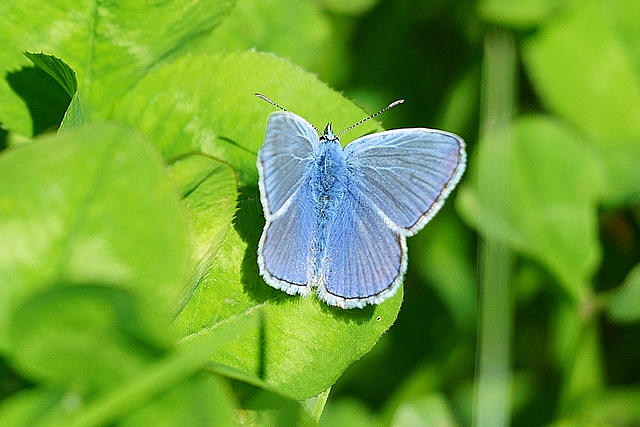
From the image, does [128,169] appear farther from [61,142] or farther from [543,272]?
[543,272]

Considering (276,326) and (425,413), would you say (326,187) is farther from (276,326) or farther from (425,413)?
(425,413)

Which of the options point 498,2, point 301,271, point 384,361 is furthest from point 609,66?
point 301,271

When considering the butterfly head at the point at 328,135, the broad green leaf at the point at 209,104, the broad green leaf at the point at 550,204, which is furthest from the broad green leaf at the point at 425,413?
the broad green leaf at the point at 209,104

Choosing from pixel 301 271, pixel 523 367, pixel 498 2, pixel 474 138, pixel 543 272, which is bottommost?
pixel 523 367

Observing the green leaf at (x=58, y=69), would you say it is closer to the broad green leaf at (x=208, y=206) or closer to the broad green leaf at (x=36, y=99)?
the broad green leaf at (x=36, y=99)

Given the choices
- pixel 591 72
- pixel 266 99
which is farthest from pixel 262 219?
pixel 591 72
